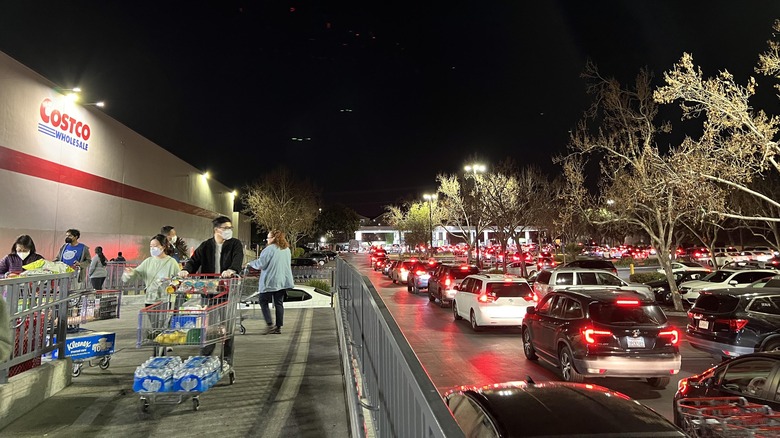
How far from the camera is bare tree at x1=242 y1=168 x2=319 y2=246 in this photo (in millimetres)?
41969

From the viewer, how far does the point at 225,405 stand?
526 centimetres

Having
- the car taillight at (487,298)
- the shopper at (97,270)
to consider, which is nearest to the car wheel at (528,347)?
the car taillight at (487,298)

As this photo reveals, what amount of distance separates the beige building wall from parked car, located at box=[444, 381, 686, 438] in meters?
Answer: 17.3

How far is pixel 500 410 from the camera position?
331cm

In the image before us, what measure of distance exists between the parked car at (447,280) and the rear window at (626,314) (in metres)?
10.5

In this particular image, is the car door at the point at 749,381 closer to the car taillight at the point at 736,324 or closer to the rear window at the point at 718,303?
the car taillight at the point at 736,324

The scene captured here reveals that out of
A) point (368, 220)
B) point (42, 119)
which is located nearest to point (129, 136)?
point (42, 119)

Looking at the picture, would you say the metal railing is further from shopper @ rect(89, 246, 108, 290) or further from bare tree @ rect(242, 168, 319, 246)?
bare tree @ rect(242, 168, 319, 246)

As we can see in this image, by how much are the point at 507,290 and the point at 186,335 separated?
9.78 m

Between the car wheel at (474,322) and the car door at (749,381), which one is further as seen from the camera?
the car wheel at (474,322)

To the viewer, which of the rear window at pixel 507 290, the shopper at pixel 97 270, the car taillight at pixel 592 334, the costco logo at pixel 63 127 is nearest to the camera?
the car taillight at pixel 592 334

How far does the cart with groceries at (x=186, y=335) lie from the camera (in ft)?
16.4

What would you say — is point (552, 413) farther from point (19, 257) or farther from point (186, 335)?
point (19, 257)

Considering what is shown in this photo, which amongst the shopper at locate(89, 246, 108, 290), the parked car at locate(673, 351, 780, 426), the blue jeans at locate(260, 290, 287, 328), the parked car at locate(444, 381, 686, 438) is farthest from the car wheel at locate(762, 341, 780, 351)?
the shopper at locate(89, 246, 108, 290)
